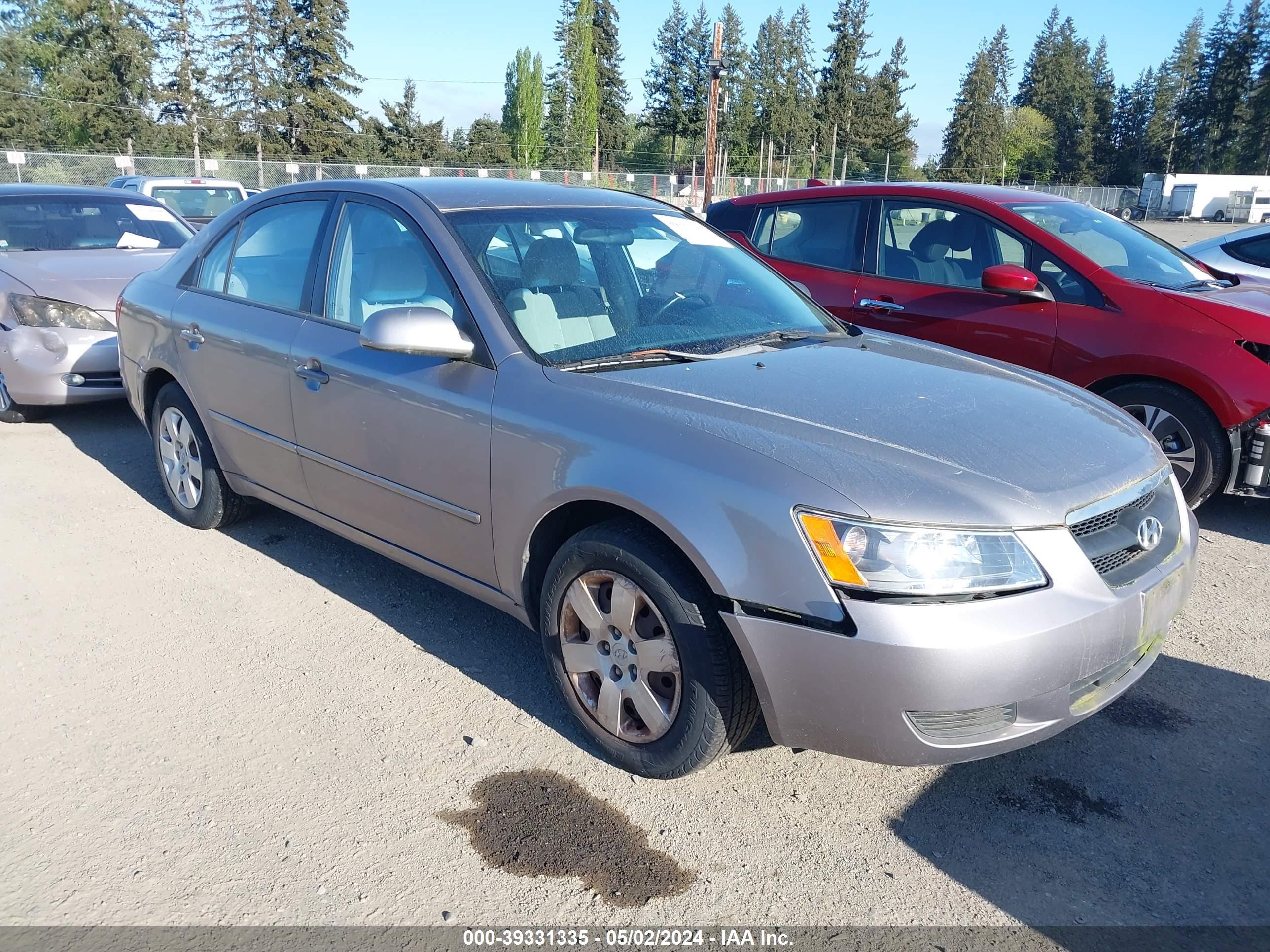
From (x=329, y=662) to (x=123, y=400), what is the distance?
5.04 m

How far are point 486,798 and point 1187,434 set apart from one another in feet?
13.3

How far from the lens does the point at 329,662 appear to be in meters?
3.63

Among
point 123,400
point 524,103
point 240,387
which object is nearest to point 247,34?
point 524,103

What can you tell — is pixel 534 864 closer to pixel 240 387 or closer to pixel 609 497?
pixel 609 497

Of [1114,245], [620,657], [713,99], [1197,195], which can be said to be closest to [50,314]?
[620,657]

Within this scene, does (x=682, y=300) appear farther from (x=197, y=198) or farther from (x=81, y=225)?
(x=197, y=198)

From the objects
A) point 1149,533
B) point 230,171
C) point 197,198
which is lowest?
point 1149,533

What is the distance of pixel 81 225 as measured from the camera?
781 centimetres

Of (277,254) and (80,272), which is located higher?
(277,254)

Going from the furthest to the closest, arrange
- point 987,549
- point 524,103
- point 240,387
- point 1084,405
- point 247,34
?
point 524,103, point 247,34, point 240,387, point 1084,405, point 987,549

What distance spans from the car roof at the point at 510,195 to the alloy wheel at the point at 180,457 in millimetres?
1669

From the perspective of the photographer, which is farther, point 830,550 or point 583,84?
point 583,84

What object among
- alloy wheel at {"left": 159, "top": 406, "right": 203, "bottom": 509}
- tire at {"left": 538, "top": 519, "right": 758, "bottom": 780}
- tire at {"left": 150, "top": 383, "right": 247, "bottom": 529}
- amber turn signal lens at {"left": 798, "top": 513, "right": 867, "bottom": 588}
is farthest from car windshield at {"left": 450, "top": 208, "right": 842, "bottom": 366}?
alloy wheel at {"left": 159, "top": 406, "right": 203, "bottom": 509}

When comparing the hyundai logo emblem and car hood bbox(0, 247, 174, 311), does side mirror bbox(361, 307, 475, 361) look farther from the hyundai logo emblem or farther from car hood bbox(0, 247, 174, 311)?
car hood bbox(0, 247, 174, 311)
